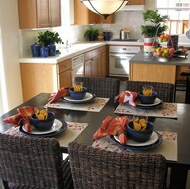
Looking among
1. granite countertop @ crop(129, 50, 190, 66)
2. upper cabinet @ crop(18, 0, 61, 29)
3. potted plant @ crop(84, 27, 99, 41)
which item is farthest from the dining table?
potted plant @ crop(84, 27, 99, 41)

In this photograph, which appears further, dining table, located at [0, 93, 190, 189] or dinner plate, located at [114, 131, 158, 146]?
dinner plate, located at [114, 131, 158, 146]

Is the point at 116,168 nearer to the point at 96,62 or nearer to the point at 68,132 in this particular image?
the point at 68,132

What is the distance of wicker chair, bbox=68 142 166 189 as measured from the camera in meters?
1.13

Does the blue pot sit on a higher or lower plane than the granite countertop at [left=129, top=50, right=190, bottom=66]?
higher

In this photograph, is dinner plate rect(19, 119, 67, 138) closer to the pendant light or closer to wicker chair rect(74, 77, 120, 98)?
the pendant light

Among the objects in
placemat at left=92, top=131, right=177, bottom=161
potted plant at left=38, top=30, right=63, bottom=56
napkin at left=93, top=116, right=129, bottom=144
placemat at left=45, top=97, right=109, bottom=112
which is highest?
potted plant at left=38, top=30, right=63, bottom=56

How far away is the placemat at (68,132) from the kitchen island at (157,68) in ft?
6.40

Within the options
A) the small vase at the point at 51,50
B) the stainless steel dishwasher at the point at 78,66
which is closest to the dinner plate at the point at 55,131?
the small vase at the point at 51,50

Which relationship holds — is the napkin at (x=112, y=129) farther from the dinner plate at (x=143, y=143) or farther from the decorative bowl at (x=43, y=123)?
the decorative bowl at (x=43, y=123)

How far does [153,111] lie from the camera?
80.0 inches

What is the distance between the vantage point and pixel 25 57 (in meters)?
3.93

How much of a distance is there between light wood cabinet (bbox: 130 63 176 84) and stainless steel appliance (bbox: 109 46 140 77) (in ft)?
7.92

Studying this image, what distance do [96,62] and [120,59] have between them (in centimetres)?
80

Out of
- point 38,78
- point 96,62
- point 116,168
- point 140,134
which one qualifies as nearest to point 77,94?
point 140,134
